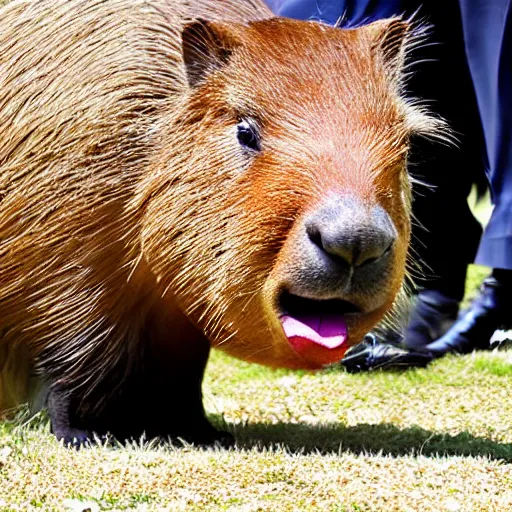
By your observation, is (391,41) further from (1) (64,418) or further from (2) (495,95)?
(2) (495,95)

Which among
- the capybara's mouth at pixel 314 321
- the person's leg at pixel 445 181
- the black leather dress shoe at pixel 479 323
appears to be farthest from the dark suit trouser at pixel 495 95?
the capybara's mouth at pixel 314 321

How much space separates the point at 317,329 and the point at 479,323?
4585mm

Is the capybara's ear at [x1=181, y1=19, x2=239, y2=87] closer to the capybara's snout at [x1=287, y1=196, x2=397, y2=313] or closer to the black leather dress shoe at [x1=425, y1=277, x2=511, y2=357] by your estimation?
the capybara's snout at [x1=287, y1=196, x2=397, y2=313]

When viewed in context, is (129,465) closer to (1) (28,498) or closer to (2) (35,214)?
(1) (28,498)

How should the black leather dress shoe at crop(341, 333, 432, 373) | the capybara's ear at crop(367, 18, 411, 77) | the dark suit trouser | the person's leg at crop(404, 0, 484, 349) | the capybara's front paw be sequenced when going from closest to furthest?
the capybara's ear at crop(367, 18, 411, 77)
the capybara's front paw
the dark suit trouser
the black leather dress shoe at crop(341, 333, 432, 373)
the person's leg at crop(404, 0, 484, 349)

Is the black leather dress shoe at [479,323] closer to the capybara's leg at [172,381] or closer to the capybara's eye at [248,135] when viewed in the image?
the capybara's leg at [172,381]

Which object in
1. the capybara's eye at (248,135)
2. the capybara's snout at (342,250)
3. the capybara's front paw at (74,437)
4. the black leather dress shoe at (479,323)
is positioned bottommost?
the black leather dress shoe at (479,323)

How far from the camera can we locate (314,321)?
499 centimetres

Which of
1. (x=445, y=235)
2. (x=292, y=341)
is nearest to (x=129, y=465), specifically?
(x=292, y=341)

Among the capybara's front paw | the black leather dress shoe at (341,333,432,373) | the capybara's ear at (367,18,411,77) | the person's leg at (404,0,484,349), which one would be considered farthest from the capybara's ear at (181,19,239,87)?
the person's leg at (404,0,484,349)

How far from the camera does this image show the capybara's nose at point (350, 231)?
468 cm

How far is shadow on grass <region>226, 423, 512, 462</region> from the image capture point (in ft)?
19.4

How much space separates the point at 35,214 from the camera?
5492 mm

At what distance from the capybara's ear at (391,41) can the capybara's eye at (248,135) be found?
0.72m
